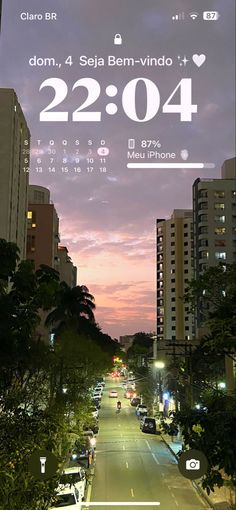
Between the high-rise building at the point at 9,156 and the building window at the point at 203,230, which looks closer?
the high-rise building at the point at 9,156

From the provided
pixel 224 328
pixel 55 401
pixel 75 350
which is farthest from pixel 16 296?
pixel 75 350

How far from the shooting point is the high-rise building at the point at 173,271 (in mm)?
106250

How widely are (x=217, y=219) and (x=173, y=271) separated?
83.6 ft

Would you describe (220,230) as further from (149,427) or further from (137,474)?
(137,474)

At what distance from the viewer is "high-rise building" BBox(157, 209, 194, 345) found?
349 feet

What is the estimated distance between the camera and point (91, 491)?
23969 millimetres

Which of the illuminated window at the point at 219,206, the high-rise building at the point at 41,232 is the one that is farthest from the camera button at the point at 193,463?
the illuminated window at the point at 219,206

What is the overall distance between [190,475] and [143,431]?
3930 centimetres

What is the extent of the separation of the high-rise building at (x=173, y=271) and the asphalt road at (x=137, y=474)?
59070 mm

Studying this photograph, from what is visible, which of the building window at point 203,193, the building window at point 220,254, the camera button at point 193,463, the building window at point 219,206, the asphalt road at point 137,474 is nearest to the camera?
the camera button at point 193,463

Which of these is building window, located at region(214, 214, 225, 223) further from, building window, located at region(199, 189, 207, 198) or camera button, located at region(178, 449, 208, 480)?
camera button, located at region(178, 449, 208, 480)

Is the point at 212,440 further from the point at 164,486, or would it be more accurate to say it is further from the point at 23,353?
the point at 164,486

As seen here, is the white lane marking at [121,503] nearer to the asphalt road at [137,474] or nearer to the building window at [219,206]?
the asphalt road at [137,474]

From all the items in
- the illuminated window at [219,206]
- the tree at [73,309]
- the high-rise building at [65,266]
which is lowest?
the tree at [73,309]
